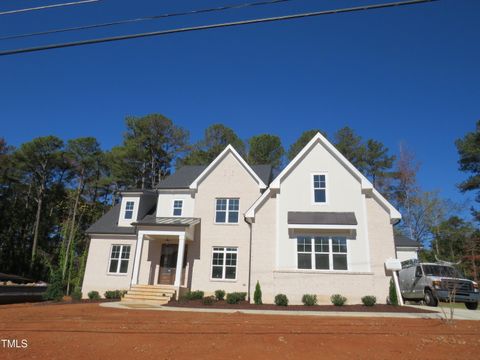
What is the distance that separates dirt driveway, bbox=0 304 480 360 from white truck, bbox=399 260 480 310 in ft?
18.1

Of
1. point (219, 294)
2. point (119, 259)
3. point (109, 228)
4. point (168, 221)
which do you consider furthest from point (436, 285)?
point (109, 228)

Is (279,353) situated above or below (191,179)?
below

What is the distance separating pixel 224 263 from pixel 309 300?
18.5 ft

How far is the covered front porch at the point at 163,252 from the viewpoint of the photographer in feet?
59.4

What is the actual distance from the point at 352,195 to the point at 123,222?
1535 centimetres

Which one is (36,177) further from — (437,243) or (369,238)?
(437,243)

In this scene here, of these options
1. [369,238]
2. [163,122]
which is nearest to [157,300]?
[369,238]

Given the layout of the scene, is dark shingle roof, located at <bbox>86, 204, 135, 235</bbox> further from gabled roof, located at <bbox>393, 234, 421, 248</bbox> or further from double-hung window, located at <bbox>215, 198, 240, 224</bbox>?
gabled roof, located at <bbox>393, 234, 421, 248</bbox>

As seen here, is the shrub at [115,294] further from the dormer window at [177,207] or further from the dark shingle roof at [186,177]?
the dark shingle roof at [186,177]

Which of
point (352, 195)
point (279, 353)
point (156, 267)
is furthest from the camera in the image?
point (156, 267)

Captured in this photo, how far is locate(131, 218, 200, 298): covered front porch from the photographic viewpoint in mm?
18095

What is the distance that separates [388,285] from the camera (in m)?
15.6

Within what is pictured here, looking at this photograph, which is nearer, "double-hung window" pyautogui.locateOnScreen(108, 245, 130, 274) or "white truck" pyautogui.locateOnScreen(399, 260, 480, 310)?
"white truck" pyautogui.locateOnScreen(399, 260, 480, 310)

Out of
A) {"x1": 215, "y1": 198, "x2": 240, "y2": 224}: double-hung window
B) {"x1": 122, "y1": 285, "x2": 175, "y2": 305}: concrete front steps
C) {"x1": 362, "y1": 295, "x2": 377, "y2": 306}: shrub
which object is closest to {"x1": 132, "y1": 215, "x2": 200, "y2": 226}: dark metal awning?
{"x1": 215, "y1": 198, "x2": 240, "y2": 224}: double-hung window
